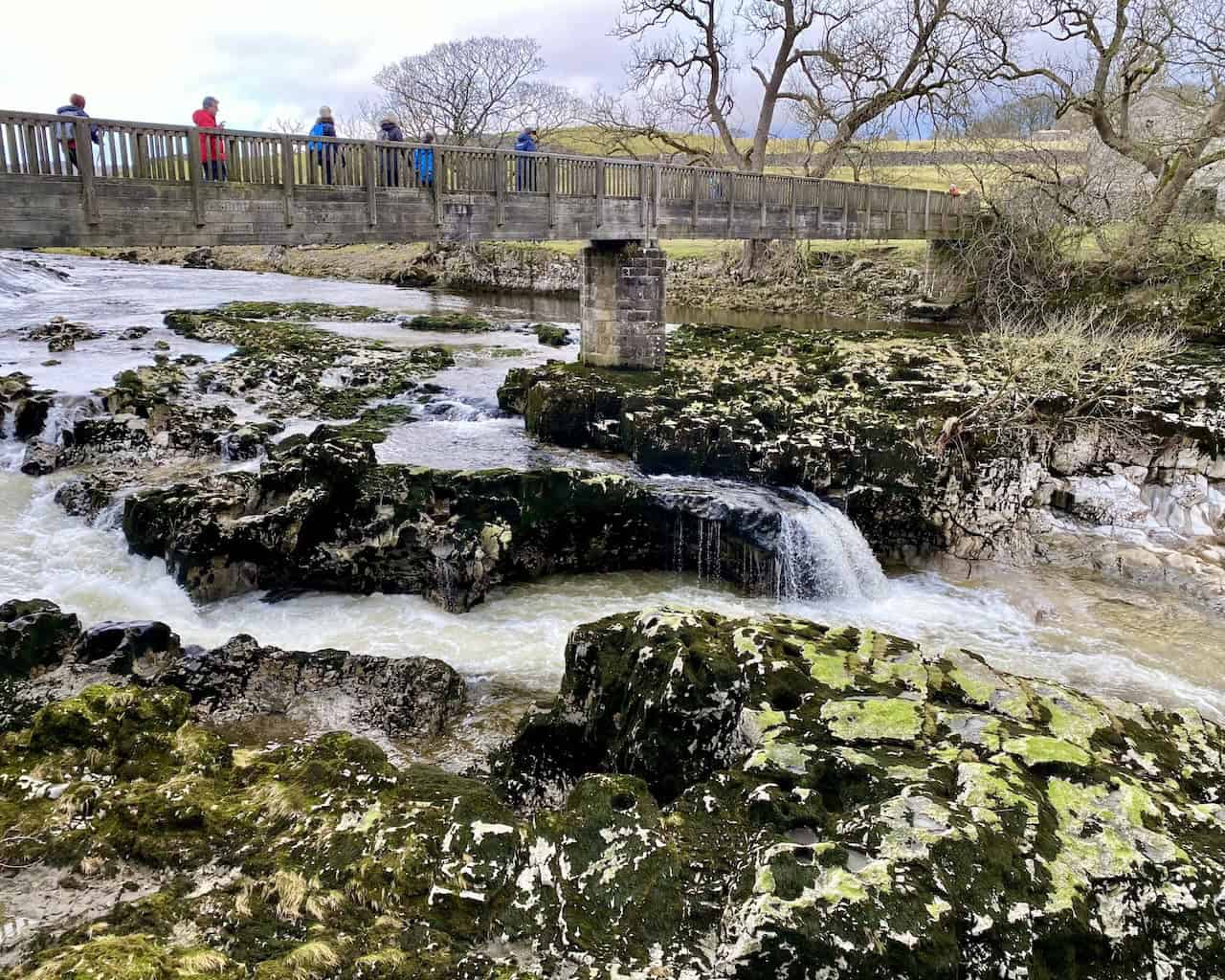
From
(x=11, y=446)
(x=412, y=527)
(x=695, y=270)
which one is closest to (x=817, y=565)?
(x=412, y=527)

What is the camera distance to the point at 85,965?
13.0 ft

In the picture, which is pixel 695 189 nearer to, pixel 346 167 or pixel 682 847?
pixel 346 167

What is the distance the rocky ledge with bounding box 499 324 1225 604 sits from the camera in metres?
15.1

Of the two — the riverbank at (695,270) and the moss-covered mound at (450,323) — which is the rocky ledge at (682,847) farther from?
the riverbank at (695,270)

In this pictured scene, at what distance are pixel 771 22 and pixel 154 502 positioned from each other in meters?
33.7

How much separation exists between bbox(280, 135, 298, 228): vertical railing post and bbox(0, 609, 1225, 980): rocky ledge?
1051 cm

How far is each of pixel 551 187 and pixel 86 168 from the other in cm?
901

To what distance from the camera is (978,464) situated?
51.6ft

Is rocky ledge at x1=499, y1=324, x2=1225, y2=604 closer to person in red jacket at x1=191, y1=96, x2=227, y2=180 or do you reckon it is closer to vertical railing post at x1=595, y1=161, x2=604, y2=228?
vertical railing post at x1=595, y1=161, x2=604, y2=228

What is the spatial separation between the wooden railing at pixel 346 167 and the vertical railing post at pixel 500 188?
3 centimetres

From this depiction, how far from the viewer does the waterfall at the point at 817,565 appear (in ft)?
44.8

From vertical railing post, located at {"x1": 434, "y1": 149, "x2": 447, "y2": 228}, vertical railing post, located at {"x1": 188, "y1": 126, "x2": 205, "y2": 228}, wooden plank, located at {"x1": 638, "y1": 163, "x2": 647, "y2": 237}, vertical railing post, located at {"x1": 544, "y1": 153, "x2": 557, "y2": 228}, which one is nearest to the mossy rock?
wooden plank, located at {"x1": 638, "y1": 163, "x2": 647, "y2": 237}

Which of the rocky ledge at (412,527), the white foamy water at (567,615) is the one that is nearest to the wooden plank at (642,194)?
the rocky ledge at (412,527)

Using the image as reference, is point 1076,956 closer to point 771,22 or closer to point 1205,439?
point 1205,439
